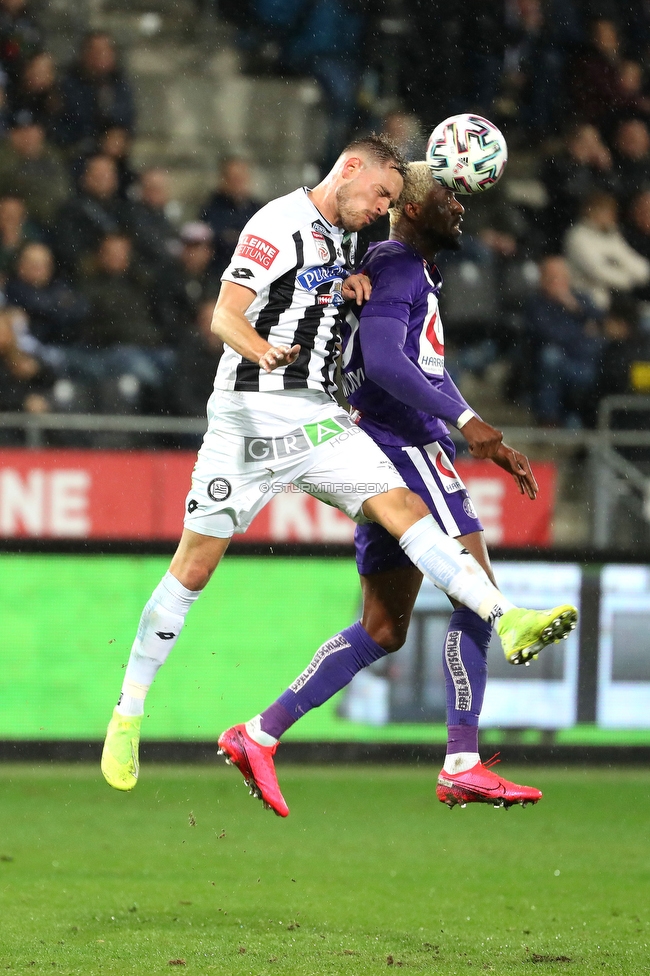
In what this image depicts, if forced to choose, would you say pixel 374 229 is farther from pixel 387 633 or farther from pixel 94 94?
pixel 387 633

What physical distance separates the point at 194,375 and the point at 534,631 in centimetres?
600

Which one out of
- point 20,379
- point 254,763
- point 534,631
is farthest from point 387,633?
point 20,379

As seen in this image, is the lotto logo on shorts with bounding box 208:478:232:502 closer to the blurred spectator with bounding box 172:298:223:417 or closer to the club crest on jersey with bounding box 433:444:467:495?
the club crest on jersey with bounding box 433:444:467:495

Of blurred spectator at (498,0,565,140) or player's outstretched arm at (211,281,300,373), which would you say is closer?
player's outstretched arm at (211,281,300,373)

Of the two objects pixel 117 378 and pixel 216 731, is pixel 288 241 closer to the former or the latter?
pixel 216 731

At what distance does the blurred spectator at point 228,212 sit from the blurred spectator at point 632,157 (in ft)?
11.4

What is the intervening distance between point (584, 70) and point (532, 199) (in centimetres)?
156

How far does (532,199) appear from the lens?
12.1m

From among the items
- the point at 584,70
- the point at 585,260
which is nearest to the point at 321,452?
the point at 585,260

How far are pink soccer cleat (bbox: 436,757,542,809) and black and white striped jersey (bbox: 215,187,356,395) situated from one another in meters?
1.41

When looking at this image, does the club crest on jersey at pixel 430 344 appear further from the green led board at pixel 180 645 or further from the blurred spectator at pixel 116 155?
the blurred spectator at pixel 116 155

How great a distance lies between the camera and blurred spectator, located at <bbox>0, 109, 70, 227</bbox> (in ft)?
34.6

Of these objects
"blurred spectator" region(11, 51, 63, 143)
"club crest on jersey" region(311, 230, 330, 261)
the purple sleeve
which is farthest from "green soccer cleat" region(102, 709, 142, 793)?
"blurred spectator" region(11, 51, 63, 143)

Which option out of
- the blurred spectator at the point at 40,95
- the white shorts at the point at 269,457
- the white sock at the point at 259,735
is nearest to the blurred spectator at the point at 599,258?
the blurred spectator at the point at 40,95
